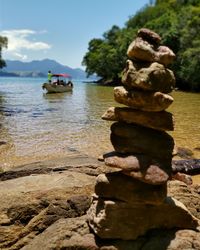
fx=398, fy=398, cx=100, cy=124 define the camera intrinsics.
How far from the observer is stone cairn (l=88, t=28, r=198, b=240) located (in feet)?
19.0

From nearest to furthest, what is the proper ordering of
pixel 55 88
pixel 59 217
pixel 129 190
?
1. pixel 129 190
2. pixel 59 217
3. pixel 55 88

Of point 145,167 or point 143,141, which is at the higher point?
point 143,141

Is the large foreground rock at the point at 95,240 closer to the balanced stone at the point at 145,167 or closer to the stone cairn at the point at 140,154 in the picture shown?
the stone cairn at the point at 140,154

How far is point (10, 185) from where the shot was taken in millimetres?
7703

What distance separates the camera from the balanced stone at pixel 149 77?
5732mm

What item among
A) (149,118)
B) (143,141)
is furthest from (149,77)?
(143,141)

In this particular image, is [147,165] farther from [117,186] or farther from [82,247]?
[82,247]

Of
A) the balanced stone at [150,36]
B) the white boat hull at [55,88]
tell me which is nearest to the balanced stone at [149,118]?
the balanced stone at [150,36]

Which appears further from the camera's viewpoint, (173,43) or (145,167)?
(173,43)

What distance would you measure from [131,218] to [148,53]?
248cm

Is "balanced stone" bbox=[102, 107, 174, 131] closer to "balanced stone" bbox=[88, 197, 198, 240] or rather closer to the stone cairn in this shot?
the stone cairn

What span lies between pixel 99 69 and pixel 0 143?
303 feet

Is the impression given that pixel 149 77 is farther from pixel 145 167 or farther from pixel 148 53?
pixel 145 167

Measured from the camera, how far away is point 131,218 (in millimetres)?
6023
